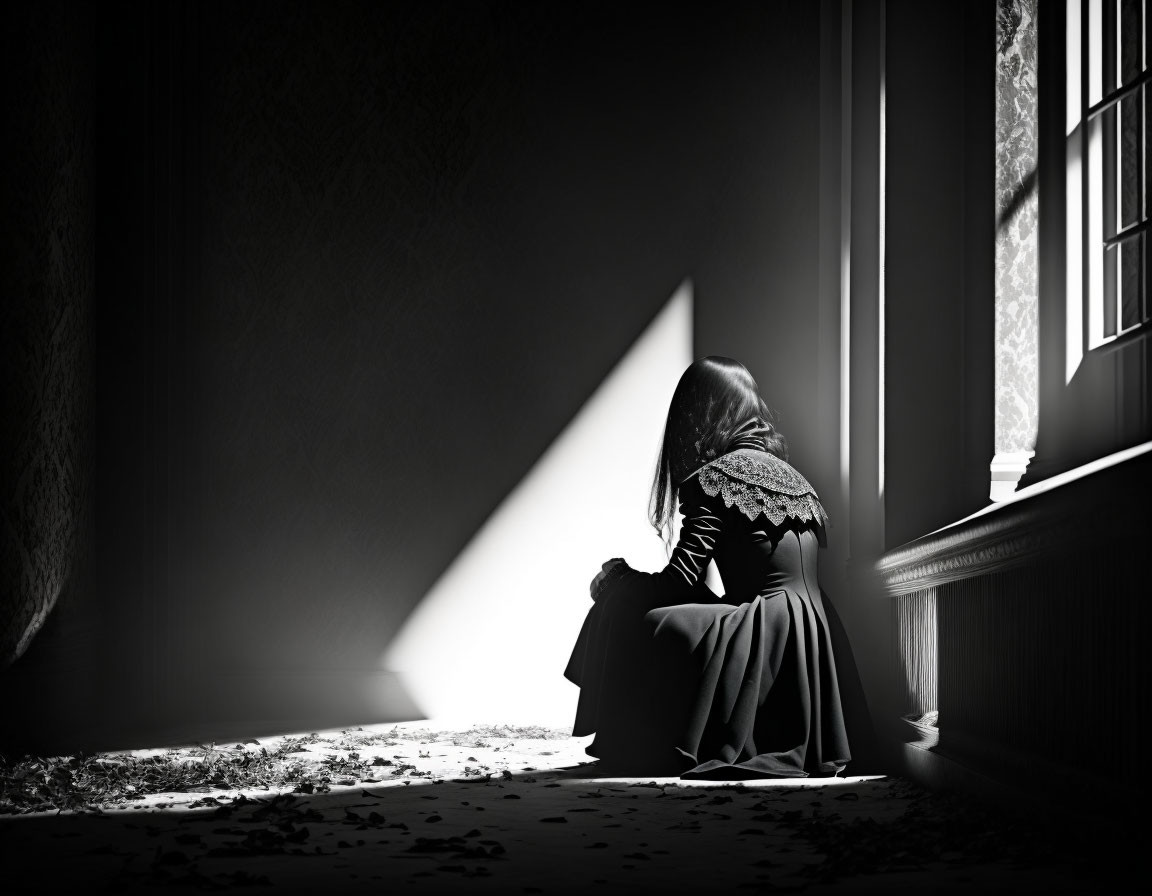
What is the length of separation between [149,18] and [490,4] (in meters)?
1.32

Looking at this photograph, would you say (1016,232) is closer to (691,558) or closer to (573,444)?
(691,558)

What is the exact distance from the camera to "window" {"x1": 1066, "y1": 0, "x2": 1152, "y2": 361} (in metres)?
3.05

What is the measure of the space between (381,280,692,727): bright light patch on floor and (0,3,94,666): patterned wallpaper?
1385mm

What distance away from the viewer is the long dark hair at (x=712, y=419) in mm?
3951

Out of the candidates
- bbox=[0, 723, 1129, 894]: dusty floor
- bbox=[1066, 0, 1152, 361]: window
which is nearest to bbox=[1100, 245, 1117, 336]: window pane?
bbox=[1066, 0, 1152, 361]: window

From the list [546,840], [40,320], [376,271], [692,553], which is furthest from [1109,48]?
[40,320]

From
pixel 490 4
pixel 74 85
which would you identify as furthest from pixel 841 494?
pixel 74 85

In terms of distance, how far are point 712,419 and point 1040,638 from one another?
4.94ft

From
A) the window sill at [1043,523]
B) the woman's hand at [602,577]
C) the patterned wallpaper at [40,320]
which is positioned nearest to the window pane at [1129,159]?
the window sill at [1043,523]

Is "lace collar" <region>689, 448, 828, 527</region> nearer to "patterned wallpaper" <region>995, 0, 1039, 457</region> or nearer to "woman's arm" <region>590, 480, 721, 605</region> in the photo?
"woman's arm" <region>590, 480, 721, 605</region>

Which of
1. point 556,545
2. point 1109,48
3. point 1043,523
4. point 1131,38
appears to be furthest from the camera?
point 556,545

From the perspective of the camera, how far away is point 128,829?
8.64 ft

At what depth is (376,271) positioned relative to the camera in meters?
5.18

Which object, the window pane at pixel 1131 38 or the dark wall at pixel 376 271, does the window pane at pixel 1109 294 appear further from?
the dark wall at pixel 376 271
